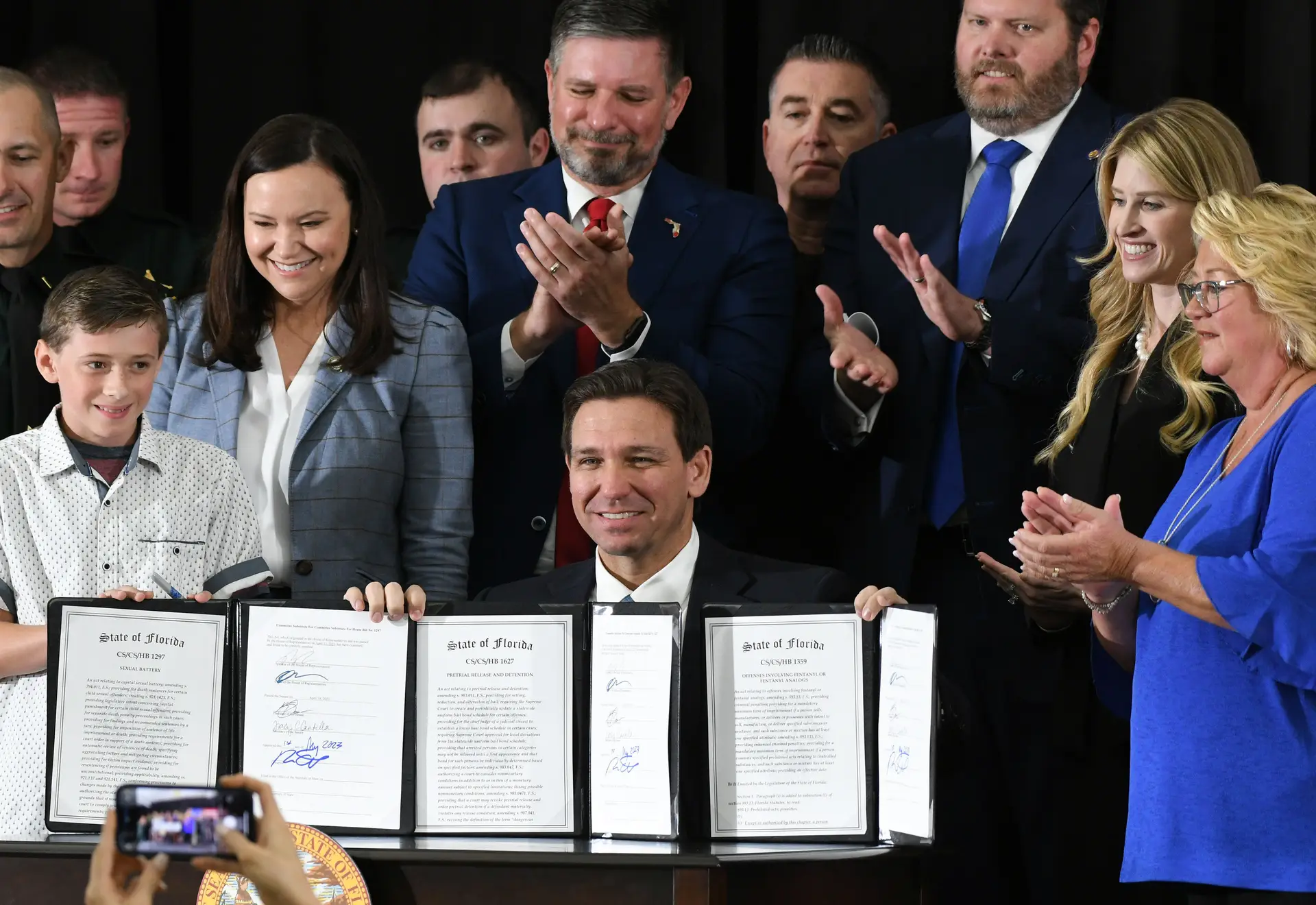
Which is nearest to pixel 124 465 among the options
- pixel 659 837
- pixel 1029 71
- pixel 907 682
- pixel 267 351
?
pixel 267 351

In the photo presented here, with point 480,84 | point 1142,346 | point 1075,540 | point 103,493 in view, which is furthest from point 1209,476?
point 480,84

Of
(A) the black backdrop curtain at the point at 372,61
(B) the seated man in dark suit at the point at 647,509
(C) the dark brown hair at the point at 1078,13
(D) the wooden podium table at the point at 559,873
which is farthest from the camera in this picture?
(A) the black backdrop curtain at the point at 372,61

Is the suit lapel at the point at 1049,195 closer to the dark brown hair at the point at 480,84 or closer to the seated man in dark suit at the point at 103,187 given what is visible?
Result: the dark brown hair at the point at 480,84

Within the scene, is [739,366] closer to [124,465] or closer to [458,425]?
[458,425]

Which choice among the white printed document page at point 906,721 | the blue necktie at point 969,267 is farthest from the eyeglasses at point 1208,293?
the blue necktie at point 969,267

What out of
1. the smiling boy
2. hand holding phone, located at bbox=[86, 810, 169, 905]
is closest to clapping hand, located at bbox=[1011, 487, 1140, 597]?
the smiling boy

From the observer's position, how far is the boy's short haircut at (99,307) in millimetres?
2859

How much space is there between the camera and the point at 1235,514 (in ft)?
8.04

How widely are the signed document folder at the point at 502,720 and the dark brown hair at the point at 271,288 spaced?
33.6 inches

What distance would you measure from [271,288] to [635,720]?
51.4 inches

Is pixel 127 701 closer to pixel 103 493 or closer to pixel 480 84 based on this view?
pixel 103 493

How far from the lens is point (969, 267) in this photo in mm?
3529

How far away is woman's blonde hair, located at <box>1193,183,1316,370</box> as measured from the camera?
2.45 m
